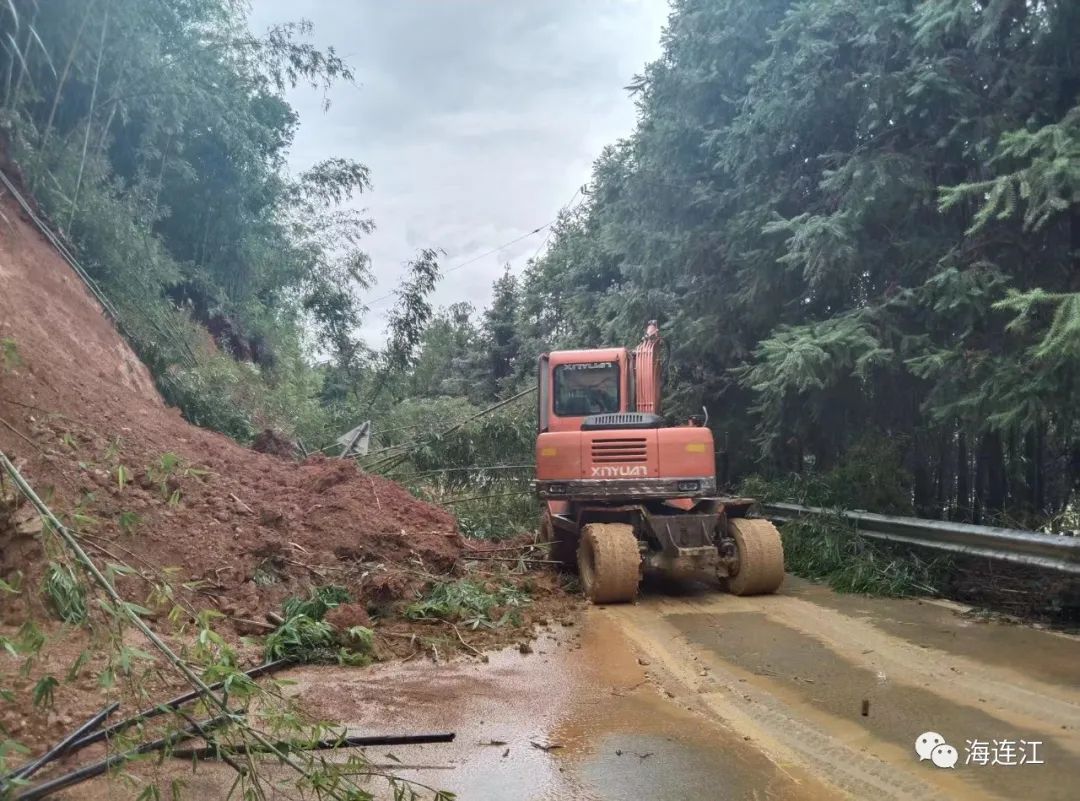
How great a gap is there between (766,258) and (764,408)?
2.12 metres

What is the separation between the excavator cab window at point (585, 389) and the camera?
10.8m

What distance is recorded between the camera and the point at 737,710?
15.5ft

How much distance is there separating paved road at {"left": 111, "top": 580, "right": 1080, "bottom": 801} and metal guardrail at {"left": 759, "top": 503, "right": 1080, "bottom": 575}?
0.59 metres

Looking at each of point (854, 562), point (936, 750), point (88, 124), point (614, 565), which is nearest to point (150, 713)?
point (936, 750)

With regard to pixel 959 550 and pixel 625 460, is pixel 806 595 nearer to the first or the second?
pixel 959 550

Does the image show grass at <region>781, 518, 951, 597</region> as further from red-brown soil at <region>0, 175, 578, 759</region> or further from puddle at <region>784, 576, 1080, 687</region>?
red-brown soil at <region>0, 175, 578, 759</region>

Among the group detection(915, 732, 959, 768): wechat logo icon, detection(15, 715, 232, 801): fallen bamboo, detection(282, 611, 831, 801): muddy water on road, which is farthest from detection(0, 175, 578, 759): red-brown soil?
detection(915, 732, 959, 768): wechat logo icon

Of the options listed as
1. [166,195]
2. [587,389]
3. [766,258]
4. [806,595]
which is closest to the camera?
[806,595]

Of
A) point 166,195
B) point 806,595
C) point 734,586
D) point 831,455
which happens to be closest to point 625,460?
point 734,586

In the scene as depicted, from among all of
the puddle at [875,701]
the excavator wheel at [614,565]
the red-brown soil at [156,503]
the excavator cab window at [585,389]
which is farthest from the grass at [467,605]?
the excavator cab window at [585,389]

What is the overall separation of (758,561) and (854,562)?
1.51 metres

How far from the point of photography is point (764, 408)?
11.8 metres

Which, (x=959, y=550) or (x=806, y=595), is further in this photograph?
(x=806, y=595)

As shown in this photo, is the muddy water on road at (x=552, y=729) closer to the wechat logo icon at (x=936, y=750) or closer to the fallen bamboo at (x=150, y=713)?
the fallen bamboo at (x=150, y=713)
